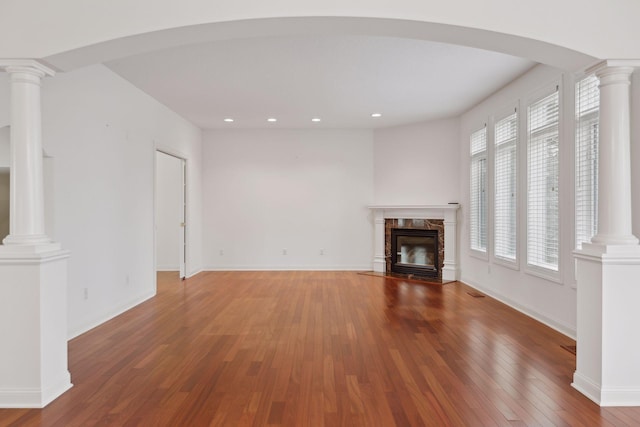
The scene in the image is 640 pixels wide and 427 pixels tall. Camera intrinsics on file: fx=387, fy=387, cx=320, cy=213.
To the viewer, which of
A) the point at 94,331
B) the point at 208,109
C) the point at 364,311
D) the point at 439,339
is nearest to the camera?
the point at 439,339

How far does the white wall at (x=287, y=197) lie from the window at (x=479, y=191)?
86.5 inches

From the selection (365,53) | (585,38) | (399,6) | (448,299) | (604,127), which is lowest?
(448,299)

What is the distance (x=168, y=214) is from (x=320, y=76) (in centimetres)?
499

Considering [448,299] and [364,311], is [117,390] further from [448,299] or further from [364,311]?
[448,299]

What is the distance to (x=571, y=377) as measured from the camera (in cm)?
291

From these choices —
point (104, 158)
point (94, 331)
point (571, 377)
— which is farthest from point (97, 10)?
point (571, 377)

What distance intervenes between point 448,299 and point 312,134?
4329 mm

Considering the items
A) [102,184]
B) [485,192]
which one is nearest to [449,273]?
[485,192]

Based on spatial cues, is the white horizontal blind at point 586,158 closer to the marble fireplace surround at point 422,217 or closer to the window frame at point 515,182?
the window frame at point 515,182

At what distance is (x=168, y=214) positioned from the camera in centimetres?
823

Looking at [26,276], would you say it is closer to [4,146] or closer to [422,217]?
[4,146]

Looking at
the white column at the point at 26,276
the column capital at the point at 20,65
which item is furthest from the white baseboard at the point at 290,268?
the column capital at the point at 20,65

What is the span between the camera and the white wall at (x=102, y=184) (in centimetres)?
386

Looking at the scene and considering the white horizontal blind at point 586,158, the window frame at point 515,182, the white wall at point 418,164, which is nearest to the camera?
the white horizontal blind at point 586,158
